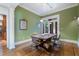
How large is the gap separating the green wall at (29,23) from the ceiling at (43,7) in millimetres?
87

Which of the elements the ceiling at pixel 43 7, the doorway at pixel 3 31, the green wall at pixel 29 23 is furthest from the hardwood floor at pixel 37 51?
the ceiling at pixel 43 7

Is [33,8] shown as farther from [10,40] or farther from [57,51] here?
[57,51]

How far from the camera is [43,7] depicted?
6.44 ft

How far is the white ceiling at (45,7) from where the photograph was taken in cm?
190

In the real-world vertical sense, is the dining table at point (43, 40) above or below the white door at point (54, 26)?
below

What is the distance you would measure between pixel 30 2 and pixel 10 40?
846 mm

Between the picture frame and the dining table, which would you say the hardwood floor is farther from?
the picture frame

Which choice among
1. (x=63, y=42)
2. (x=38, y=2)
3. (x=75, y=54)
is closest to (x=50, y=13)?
(x=38, y=2)

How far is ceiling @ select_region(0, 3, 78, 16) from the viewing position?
6.20 feet

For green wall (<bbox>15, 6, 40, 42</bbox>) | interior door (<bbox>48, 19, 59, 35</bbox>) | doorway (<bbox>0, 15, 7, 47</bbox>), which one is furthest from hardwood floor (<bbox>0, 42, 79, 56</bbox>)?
interior door (<bbox>48, 19, 59, 35</bbox>)

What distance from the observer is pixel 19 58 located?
1901 millimetres

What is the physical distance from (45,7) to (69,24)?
59 cm

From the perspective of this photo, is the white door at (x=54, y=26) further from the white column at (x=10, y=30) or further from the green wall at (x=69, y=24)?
the white column at (x=10, y=30)

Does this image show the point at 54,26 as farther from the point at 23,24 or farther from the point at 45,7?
the point at 23,24
